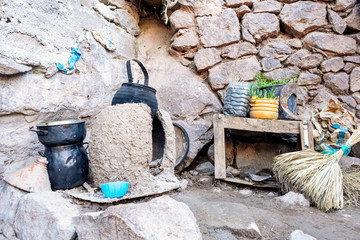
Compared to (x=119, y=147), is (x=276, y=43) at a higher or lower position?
higher

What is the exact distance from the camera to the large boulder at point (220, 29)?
320 cm

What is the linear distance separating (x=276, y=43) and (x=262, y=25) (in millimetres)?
296

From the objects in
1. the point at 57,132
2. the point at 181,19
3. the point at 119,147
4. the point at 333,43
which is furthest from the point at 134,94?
the point at 333,43

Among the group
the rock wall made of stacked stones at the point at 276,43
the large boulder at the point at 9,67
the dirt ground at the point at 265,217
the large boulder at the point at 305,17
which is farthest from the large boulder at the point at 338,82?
the large boulder at the point at 9,67

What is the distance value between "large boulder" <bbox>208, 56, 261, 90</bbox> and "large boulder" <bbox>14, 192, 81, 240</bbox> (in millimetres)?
2213

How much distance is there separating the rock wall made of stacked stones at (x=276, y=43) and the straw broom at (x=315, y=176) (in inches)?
38.7

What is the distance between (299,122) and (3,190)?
253 cm

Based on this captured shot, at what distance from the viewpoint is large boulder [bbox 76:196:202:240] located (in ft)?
3.44

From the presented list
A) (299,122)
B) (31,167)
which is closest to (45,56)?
(31,167)

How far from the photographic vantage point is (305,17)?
10.1 feet

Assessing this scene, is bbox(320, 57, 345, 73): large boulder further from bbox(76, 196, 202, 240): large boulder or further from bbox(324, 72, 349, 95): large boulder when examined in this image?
bbox(76, 196, 202, 240): large boulder

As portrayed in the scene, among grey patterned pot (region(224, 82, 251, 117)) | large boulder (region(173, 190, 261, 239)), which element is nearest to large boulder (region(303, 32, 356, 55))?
grey patterned pot (region(224, 82, 251, 117))

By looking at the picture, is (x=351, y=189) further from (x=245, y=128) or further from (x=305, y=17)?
(x=305, y=17)

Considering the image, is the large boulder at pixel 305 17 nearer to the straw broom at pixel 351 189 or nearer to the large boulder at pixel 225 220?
the straw broom at pixel 351 189
